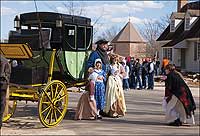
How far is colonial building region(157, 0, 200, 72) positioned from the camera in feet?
138

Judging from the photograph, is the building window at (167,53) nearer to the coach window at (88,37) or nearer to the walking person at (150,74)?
the walking person at (150,74)

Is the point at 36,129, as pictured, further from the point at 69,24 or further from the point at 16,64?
the point at 69,24

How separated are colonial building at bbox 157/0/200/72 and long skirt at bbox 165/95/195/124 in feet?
97.2

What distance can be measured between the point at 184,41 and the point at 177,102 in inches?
1263

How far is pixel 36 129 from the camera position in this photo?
1085 cm

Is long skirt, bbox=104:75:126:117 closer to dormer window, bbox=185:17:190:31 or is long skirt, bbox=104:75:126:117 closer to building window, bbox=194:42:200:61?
building window, bbox=194:42:200:61

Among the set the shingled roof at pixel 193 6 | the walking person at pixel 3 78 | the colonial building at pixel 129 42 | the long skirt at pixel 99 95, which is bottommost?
the long skirt at pixel 99 95

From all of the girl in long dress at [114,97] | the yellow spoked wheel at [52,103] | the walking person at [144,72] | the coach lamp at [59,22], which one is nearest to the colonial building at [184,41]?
the walking person at [144,72]

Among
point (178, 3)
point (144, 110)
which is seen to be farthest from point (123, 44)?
point (144, 110)

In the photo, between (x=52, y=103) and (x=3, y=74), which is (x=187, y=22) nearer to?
(x=52, y=103)

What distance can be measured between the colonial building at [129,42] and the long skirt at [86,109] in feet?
260

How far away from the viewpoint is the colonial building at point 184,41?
42094 millimetres

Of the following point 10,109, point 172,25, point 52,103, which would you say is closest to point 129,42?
point 172,25

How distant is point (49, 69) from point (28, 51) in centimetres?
92
